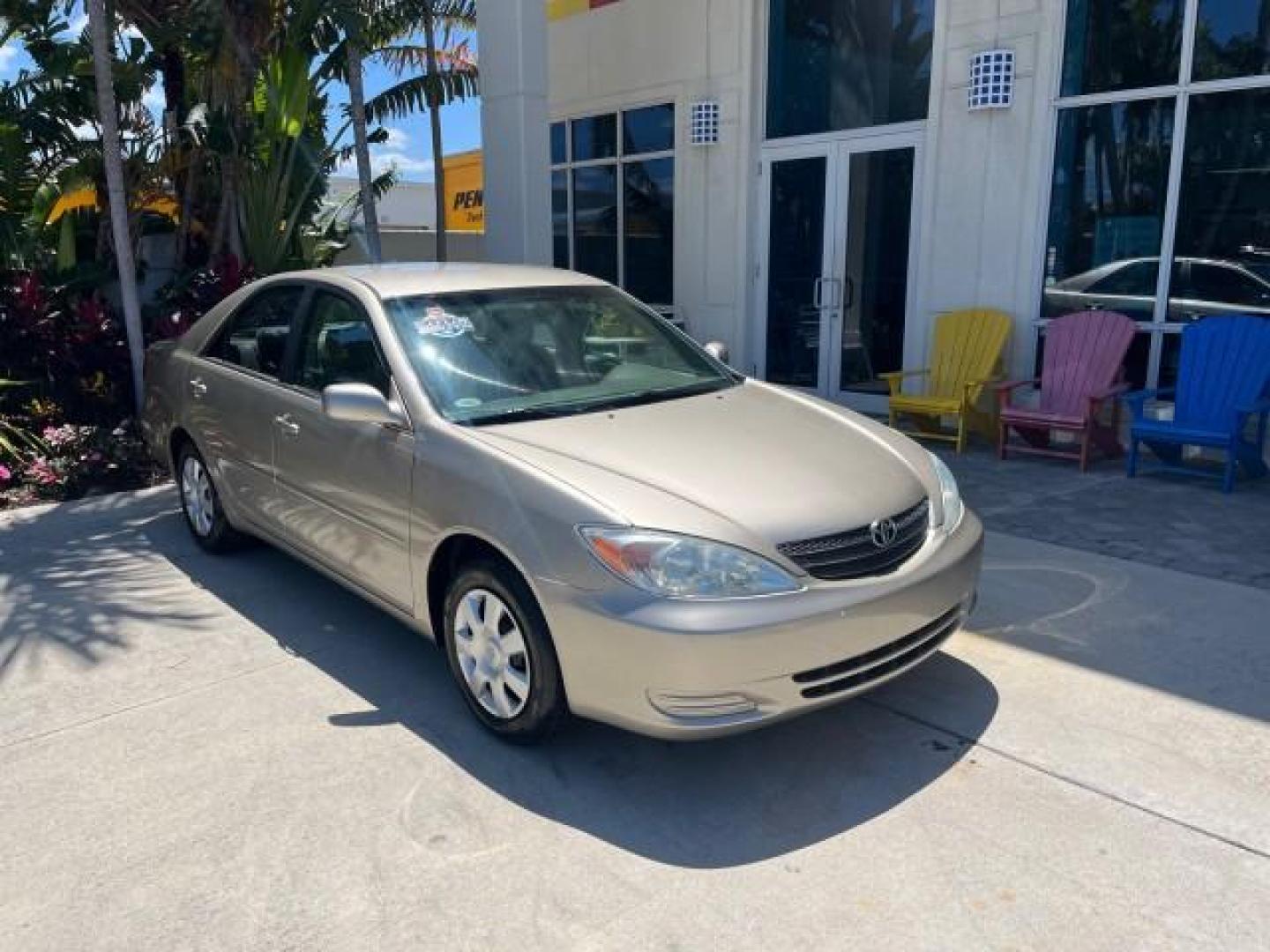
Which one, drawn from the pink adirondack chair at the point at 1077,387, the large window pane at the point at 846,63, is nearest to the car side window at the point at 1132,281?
the pink adirondack chair at the point at 1077,387

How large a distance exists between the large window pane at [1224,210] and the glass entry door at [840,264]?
216cm

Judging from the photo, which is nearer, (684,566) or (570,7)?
(684,566)

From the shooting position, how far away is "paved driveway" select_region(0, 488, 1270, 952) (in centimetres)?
256

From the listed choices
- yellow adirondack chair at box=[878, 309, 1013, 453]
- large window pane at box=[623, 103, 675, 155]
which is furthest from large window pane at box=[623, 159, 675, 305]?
yellow adirondack chair at box=[878, 309, 1013, 453]

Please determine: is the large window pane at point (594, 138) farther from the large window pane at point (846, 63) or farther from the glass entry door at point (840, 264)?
the glass entry door at point (840, 264)

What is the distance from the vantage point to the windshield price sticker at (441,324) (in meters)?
3.93

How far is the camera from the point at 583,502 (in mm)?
3014

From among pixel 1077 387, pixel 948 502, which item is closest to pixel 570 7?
pixel 1077 387

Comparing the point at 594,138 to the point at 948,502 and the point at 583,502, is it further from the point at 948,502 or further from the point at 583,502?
the point at 583,502

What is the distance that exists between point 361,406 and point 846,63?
23.6 feet

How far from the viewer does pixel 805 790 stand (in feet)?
10.2

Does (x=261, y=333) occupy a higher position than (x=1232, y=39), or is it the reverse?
(x=1232, y=39)

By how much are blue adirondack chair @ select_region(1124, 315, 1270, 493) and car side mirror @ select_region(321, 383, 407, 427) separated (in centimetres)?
499

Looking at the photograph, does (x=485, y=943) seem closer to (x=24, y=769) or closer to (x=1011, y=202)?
(x=24, y=769)
